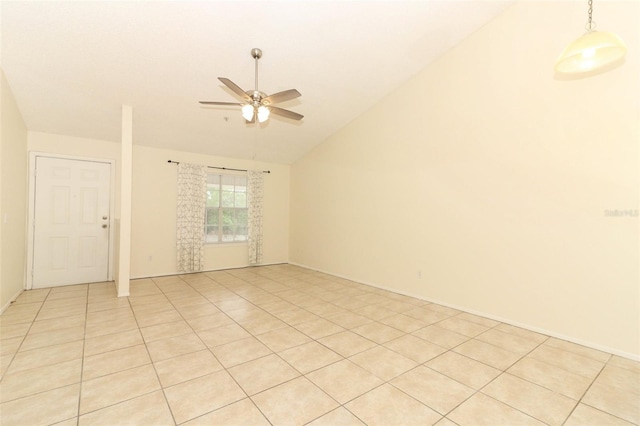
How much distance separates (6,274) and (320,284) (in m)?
4.17

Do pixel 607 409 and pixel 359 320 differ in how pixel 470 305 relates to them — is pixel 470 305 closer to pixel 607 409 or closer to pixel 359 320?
pixel 359 320

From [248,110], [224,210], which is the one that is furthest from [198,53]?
[224,210]

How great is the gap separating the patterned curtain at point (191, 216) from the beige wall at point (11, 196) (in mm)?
2112

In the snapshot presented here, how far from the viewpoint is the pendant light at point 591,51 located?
1.84 metres

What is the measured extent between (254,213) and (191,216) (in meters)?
1.35

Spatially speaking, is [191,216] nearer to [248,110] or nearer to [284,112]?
[284,112]

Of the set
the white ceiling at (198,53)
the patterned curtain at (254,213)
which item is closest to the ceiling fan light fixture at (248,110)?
the white ceiling at (198,53)

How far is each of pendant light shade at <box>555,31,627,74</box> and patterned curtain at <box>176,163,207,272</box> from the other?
18.3 ft

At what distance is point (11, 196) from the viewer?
360 cm

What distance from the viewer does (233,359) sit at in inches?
94.3

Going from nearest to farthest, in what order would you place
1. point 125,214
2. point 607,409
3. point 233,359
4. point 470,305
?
point 607,409, point 233,359, point 470,305, point 125,214

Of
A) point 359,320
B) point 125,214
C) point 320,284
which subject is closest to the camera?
point 359,320

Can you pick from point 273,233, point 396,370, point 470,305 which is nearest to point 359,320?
point 396,370

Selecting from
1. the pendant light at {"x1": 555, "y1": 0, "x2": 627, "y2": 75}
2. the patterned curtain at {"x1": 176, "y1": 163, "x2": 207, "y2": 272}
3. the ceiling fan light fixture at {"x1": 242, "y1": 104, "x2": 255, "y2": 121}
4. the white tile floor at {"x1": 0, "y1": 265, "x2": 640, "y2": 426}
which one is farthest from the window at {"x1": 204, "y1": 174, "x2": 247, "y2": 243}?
the pendant light at {"x1": 555, "y1": 0, "x2": 627, "y2": 75}
